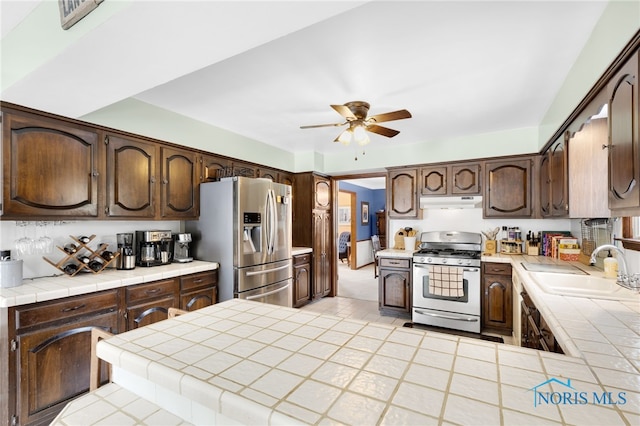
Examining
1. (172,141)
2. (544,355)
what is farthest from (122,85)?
(544,355)

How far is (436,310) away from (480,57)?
8.92 ft

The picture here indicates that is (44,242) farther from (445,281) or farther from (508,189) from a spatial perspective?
(508,189)

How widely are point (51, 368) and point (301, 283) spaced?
2.81 m

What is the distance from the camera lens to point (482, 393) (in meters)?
0.70

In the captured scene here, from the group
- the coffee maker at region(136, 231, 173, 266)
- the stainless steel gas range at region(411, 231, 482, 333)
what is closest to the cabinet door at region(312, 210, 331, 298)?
the stainless steel gas range at region(411, 231, 482, 333)

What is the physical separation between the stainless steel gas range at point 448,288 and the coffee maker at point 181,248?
8.59 ft

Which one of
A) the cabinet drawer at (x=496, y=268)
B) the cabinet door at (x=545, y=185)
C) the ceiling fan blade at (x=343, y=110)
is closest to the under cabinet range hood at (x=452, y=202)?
the cabinet door at (x=545, y=185)

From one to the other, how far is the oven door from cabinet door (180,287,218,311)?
236 cm

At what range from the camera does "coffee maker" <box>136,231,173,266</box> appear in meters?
2.71

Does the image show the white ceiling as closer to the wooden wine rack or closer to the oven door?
the wooden wine rack

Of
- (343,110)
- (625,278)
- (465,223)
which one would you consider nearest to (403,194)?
(465,223)

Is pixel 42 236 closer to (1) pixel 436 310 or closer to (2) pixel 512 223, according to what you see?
(1) pixel 436 310

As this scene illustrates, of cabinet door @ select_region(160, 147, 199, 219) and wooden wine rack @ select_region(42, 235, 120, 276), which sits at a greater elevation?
cabinet door @ select_region(160, 147, 199, 219)

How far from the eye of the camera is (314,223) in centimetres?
461
